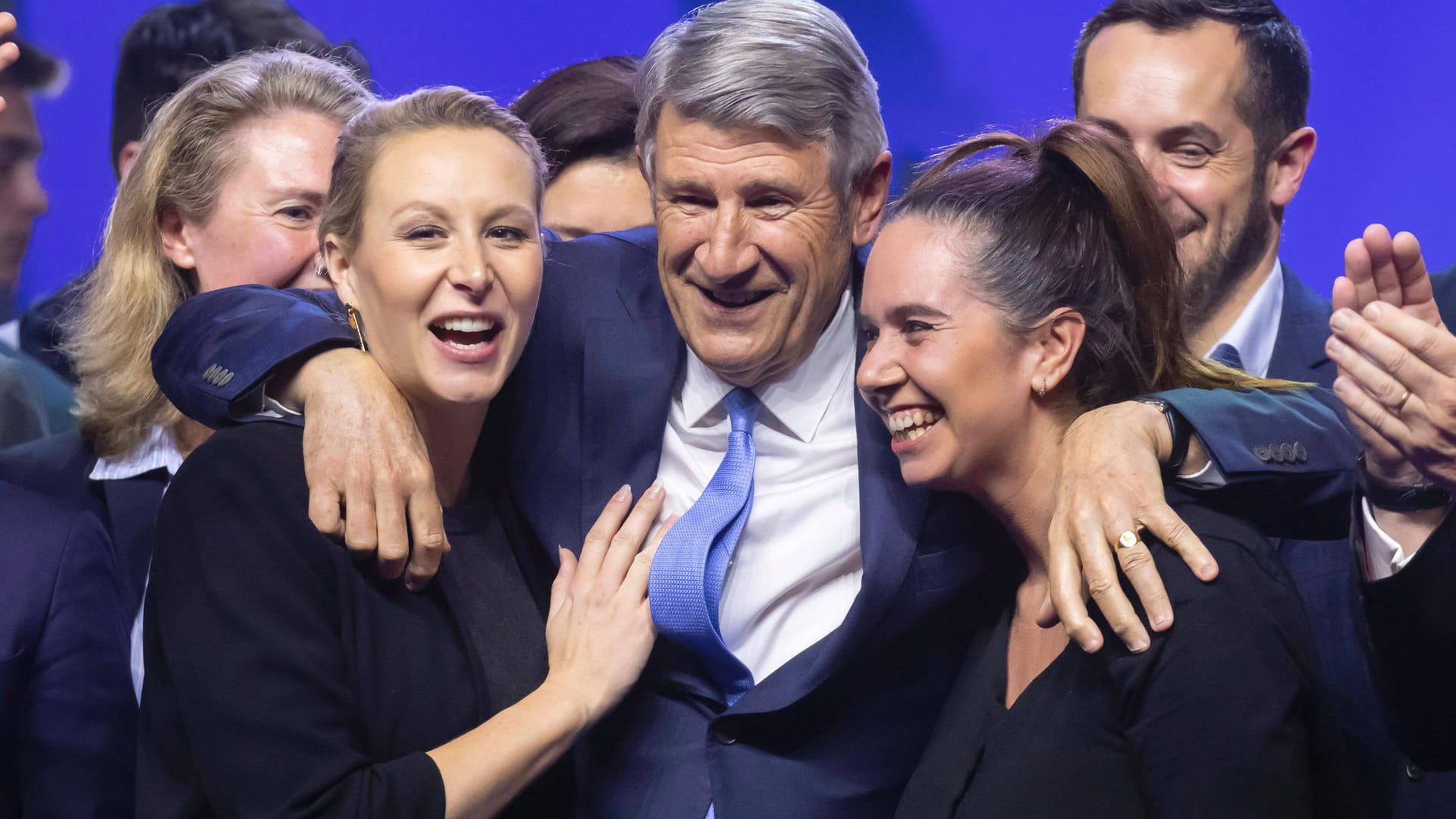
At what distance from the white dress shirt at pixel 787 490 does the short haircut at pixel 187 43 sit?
1639mm

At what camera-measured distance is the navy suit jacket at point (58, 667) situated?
6.03ft

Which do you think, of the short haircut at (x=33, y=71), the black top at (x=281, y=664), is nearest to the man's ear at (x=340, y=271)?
the black top at (x=281, y=664)

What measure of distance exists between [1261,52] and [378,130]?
65.1 inches

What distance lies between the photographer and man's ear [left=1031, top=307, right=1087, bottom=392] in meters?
1.75

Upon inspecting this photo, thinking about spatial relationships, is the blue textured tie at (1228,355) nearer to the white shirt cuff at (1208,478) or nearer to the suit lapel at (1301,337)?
the suit lapel at (1301,337)

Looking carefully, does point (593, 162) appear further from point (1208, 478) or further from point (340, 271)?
point (1208, 478)

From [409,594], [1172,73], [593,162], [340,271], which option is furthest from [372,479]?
[1172,73]

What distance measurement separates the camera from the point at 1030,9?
3137 millimetres

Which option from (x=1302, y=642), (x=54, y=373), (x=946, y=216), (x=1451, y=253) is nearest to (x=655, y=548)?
(x=946, y=216)

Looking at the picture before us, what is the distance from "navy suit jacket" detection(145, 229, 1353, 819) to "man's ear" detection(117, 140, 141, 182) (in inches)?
21.3

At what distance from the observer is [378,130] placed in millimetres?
1824

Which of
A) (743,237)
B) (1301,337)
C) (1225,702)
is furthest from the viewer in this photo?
(1301,337)

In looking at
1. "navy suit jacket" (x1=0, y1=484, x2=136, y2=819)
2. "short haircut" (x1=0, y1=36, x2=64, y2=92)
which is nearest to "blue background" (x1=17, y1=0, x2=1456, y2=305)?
"short haircut" (x1=0, y1=36, x2=64, y2=92)

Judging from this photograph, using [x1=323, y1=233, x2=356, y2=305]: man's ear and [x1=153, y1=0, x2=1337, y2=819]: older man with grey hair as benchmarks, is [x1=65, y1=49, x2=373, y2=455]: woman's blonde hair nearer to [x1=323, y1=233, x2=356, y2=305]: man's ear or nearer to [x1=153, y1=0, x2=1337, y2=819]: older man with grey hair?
[x1=153, y1=0, x2=1337, y2=819]: older man with grey hair
